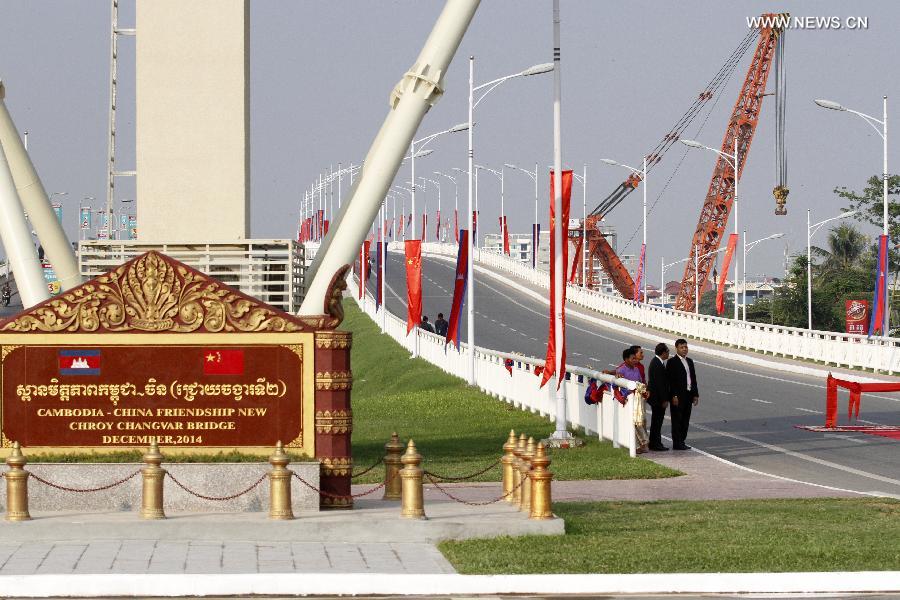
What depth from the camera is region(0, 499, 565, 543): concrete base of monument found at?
16.1 m

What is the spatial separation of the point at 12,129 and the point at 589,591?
10884 mm

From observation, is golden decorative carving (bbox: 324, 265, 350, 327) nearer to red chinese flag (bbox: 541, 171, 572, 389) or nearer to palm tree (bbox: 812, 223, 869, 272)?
red chinese flag (bbox: 541, 171, 572, 389)

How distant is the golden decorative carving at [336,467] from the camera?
17.6m

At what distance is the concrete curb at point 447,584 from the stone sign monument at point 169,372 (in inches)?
153

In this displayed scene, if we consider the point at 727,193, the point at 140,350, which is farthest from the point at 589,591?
the point at 727,193

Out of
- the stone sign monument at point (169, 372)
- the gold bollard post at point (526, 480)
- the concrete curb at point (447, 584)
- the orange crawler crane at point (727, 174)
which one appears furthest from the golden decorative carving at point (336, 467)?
the orange crawler crane at point (727, 174)

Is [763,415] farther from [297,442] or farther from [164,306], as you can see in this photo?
[164,306]

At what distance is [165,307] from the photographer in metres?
17.6

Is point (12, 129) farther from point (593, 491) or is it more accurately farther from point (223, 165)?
point (593, 491)

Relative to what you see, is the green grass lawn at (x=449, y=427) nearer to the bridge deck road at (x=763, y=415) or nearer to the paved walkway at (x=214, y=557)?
the bridge deck road at (x=763, y=415)

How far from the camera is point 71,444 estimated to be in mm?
17609

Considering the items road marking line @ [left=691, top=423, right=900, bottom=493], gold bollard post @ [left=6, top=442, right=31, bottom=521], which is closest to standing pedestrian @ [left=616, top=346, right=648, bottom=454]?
road marking line @ [left=691, top=423, right=900, bottom=493]

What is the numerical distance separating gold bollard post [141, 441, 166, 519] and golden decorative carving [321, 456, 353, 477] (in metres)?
1.93

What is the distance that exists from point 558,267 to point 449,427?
270 inches
